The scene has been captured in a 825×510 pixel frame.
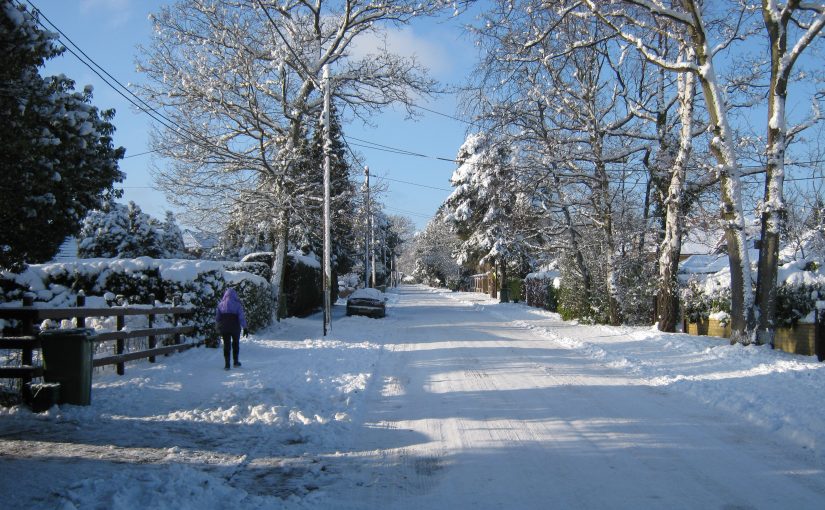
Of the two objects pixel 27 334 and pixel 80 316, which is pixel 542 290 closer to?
pixel 80 316

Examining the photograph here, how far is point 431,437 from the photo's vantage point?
7082 mm

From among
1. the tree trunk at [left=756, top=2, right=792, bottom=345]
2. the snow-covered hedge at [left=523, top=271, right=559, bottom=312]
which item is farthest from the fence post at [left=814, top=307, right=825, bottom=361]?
the snow-covered hedge at [left=523, top=271, right=559, bottom=312]

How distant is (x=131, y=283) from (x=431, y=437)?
395 inches

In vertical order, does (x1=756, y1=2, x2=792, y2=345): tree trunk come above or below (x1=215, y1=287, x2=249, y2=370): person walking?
above

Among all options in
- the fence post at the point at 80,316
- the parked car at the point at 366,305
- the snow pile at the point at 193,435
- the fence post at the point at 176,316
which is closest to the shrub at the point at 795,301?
the snow pile at the point at 193,435

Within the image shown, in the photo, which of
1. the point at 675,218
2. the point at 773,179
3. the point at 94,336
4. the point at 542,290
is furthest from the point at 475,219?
the point at 94,336

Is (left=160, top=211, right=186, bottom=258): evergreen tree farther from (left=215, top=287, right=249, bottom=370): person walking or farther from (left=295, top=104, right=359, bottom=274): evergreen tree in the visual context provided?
(left=215, top=287, right=249, bottom=370): person walking

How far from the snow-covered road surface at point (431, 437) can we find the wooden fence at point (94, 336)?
0.42 metres

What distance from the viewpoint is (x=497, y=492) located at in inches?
205

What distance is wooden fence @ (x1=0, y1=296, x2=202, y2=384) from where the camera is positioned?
7852 mm

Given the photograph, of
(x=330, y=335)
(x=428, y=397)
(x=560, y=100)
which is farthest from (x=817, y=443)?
(x=560, y=100)

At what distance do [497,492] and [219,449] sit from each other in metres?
2.96

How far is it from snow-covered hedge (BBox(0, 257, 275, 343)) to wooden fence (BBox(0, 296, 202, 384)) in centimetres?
52

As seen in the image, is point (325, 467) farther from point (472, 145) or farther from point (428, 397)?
point (472, 145)
